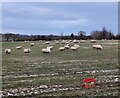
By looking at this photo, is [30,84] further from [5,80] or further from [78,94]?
[78,94]

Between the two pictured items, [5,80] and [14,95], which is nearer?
[14,95]

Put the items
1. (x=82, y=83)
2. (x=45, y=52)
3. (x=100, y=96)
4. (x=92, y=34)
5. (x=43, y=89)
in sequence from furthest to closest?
1. (x=92, y=34)
2. (x=45, y=52)
3. (x=82, y=83)
4. (x=43, y=89)
5. (x=100, y=96)

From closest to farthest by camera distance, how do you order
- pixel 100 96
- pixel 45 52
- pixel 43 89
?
pixel 100 96, pixel 43 89, pixel 45 52

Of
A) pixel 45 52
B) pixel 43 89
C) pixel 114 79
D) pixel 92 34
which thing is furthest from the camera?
pixel 92 34

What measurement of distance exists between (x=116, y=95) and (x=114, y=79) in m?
3.75

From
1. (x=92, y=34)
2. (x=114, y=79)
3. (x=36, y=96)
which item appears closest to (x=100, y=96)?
(x=36, y=96)

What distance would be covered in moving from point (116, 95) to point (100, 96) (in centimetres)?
65

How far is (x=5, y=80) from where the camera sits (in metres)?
15.6

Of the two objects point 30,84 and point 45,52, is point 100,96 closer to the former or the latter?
point 30,84

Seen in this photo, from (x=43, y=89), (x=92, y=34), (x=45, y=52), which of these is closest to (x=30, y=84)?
(x=43, y=89)

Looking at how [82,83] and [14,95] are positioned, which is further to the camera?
[82,83]

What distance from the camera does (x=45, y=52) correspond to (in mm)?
38625

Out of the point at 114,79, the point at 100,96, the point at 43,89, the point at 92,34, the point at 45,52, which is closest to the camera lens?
the point at 100,96

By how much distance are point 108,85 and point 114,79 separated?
5.73ft
